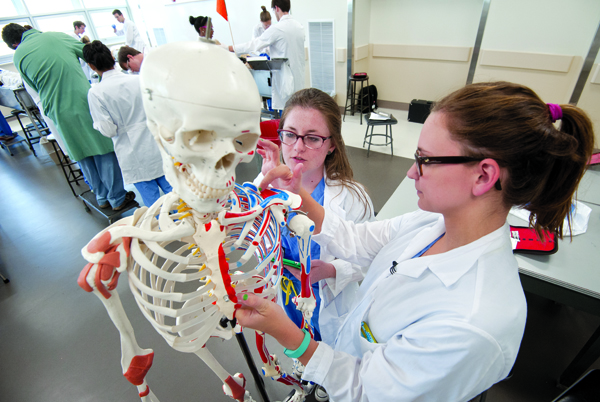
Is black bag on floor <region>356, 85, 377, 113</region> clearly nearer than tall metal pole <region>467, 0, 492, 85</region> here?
No

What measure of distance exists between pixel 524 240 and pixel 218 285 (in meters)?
1.55

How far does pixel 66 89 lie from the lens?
8.79 feet

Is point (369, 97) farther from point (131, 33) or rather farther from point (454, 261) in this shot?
point (131, 33)

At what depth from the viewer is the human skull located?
628mm

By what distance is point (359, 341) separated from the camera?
1.02 m

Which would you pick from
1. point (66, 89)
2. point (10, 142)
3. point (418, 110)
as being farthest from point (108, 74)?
point (418, 110)

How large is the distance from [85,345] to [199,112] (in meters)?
2.20

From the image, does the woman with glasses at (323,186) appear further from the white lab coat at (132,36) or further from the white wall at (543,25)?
the white lab coat at (132,36)

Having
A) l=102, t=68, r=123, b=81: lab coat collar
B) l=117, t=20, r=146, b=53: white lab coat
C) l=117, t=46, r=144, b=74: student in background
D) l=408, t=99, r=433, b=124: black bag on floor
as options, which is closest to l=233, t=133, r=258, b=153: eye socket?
l=102, t=68, r=123, b=81: lab coat collar

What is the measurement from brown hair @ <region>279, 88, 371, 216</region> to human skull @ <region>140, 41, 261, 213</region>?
698 millimetres

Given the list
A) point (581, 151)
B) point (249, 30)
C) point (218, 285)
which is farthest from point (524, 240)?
point (249, 30)

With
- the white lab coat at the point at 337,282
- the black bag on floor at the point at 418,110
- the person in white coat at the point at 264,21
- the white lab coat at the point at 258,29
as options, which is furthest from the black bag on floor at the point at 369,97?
the white lab coat at the point at 337,282

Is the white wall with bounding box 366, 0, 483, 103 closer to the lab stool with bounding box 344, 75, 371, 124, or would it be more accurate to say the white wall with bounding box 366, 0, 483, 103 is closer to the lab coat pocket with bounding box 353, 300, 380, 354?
the lab stool with bounding box 344, 75, 371, 124

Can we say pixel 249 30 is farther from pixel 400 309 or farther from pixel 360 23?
pixel 400 309
